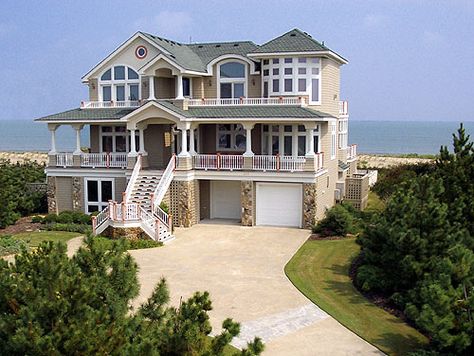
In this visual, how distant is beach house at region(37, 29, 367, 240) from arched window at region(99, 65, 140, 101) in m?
0.05

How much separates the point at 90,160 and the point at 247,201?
8759 millimetres

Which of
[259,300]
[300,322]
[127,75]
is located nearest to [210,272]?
[259,300]

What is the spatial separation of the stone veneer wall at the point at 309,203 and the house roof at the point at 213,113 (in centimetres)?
323

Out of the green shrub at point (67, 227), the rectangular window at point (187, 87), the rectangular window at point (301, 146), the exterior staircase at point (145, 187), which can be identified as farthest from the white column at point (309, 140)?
the green shrub at point (67, 227)

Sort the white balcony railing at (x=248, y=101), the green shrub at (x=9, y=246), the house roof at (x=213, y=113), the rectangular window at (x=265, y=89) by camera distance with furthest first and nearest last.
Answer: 1. the rectangular window at (x=265, y=89)
2. the white balcony railing at (x=248, y=101)
3. the house roof at (x=213, y=113)
4. the green shrub at (x=9, y=246)

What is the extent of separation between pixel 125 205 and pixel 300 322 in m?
11.5

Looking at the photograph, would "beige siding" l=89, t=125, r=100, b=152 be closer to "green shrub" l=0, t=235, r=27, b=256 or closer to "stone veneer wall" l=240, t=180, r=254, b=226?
"green shrub" l=0, t=235, r=27, b=256

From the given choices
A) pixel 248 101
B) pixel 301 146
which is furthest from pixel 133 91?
pixel 301 146

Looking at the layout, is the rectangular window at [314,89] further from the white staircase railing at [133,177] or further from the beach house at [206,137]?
the white staircase railing at [133,177]

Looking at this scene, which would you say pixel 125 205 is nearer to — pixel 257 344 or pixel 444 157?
pixel 444 157

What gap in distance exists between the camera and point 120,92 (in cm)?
3031

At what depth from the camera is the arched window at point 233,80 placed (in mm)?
29000

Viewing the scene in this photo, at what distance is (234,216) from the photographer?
28281mm

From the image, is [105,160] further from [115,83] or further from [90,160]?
[115,83]
